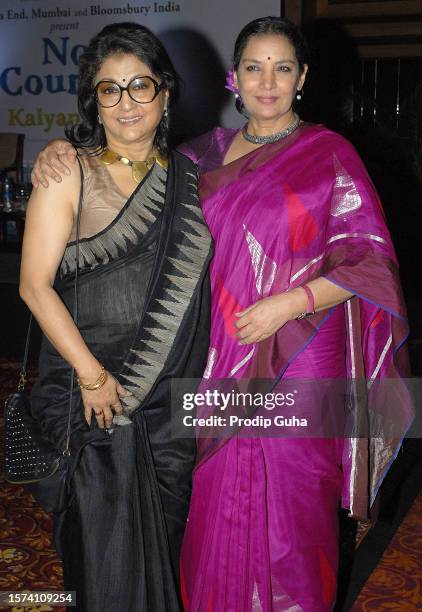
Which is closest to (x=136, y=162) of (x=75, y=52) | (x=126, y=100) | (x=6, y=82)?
(x=126, y=100)

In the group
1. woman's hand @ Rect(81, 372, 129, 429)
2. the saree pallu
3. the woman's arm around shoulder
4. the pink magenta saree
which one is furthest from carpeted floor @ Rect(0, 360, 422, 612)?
the woman's arm around shoulder

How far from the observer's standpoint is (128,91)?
153cm

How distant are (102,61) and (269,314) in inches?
23.0

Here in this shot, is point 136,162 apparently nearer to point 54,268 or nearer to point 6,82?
point 54,268

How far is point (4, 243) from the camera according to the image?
4793 mm

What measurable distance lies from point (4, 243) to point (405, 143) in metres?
2.74

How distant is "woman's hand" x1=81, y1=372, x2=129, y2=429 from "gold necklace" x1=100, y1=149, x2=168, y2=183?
0.40m

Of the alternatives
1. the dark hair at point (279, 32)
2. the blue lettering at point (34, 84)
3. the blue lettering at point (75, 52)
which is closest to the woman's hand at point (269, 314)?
the dark hair at point (279, 32)

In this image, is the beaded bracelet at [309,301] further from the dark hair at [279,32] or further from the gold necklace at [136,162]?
the dark hair at [279,32]

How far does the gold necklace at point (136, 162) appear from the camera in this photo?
1.59 m

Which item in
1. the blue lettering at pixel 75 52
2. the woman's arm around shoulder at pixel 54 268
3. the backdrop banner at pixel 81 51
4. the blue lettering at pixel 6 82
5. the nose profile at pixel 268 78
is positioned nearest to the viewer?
the woman's arm around shoulder at pixel 54 268

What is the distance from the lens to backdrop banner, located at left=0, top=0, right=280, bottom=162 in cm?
606

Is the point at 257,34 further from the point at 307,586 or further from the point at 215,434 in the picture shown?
the point at 307,586

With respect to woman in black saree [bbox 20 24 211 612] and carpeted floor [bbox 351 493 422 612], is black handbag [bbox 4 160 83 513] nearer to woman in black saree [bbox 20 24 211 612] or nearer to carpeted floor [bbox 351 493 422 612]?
woman in black saree [bbox 20 24 211 612]
